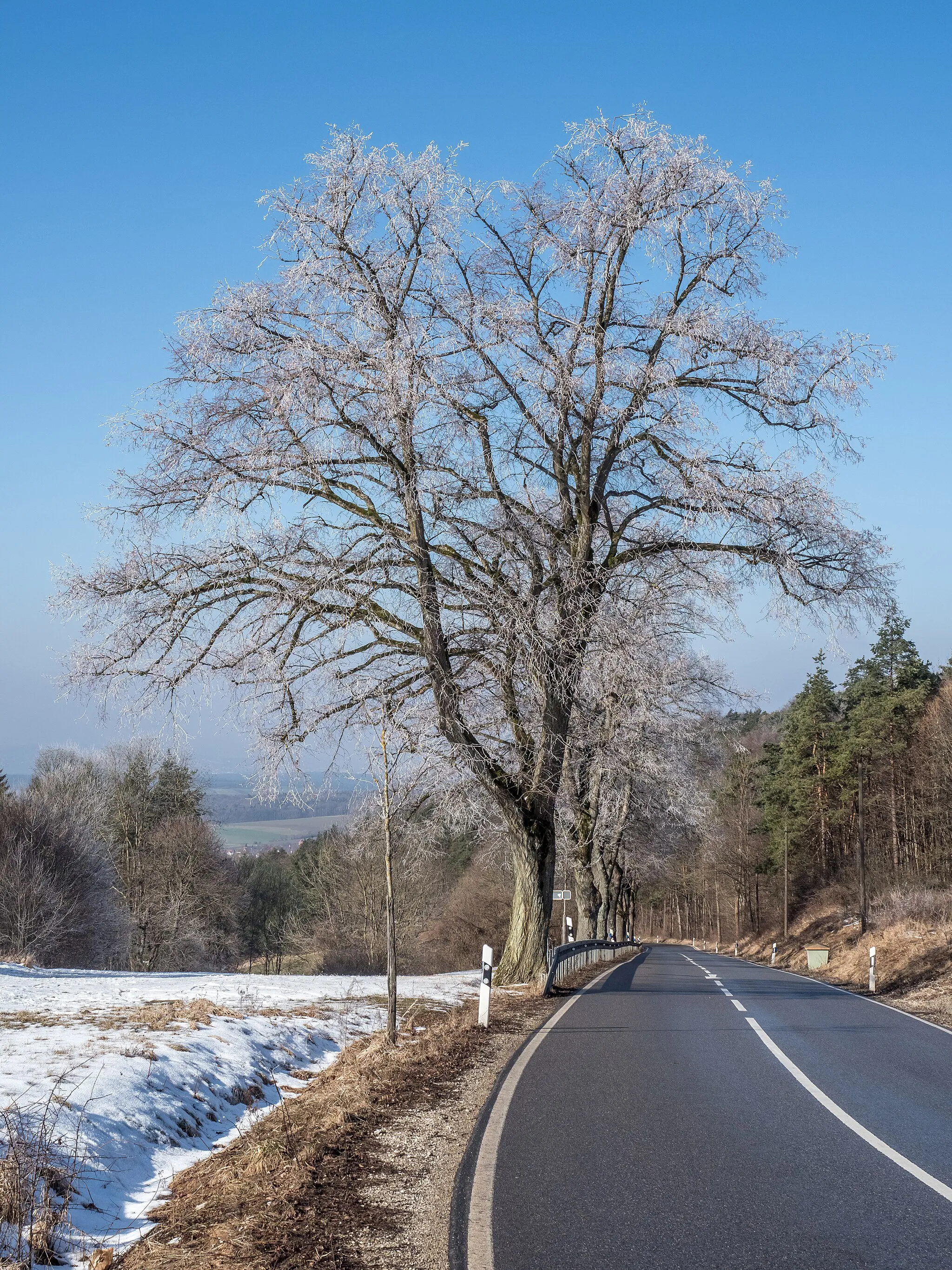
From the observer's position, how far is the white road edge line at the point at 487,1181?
186 inches

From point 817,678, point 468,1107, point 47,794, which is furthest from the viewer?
point 817,678

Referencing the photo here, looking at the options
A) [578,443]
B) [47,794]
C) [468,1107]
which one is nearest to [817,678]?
[47,794]

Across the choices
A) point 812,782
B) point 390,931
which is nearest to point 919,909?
point 390,931

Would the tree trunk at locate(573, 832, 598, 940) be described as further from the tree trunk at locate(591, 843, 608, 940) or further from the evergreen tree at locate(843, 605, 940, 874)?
the evergreen tree at locate(843, 605, 940, 874)

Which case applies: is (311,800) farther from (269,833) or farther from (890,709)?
(269,833)

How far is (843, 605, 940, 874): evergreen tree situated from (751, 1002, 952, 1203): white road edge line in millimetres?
49873

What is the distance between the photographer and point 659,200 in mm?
15750

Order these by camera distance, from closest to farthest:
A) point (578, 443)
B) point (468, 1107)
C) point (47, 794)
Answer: point (468, 1107) < point (578, 443) < point (47, 794)

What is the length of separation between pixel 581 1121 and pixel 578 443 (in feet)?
38.5

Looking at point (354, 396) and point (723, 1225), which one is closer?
point (723, 1225)

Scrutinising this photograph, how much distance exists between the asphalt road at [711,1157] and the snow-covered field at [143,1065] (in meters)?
1.97

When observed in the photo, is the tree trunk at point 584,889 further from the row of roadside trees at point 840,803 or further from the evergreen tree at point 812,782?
the evergreen tree at point 812,782

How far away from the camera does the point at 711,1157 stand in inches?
253

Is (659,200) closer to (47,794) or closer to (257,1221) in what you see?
(257,1221)
